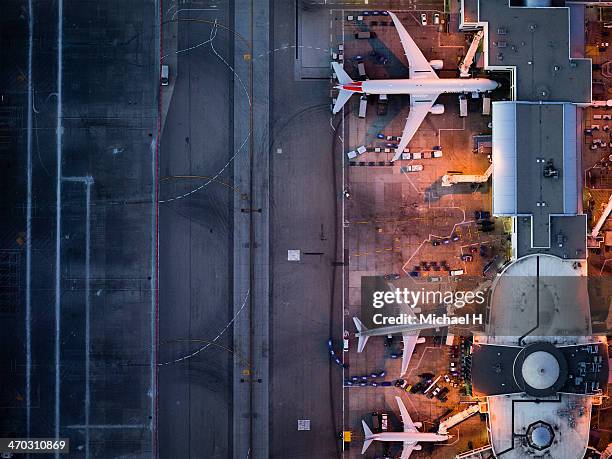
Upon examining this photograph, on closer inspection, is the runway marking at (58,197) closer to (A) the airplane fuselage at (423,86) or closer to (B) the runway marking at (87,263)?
(B) the runway marking at (87,263)

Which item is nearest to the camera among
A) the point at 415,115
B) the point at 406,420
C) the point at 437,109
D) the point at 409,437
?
the point at 409,437

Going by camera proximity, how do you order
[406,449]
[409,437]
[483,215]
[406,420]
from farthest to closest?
[483,215] < [406,420] < [406,449] < [409,437]

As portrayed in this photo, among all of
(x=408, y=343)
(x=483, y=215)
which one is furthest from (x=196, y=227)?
(x=483, y=215)

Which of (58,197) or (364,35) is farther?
(58,197)

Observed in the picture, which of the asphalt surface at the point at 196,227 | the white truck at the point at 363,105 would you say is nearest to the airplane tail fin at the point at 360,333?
the asphalt surface at the point at 196,227

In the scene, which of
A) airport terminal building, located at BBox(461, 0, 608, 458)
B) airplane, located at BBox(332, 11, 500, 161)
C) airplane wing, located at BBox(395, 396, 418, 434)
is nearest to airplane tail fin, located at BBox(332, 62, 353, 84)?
airplane, located at BBox(332, 11, 500, 161)

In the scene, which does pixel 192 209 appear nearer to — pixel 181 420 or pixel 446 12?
pixel 181 420

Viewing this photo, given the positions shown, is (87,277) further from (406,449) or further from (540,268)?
(540,268)
